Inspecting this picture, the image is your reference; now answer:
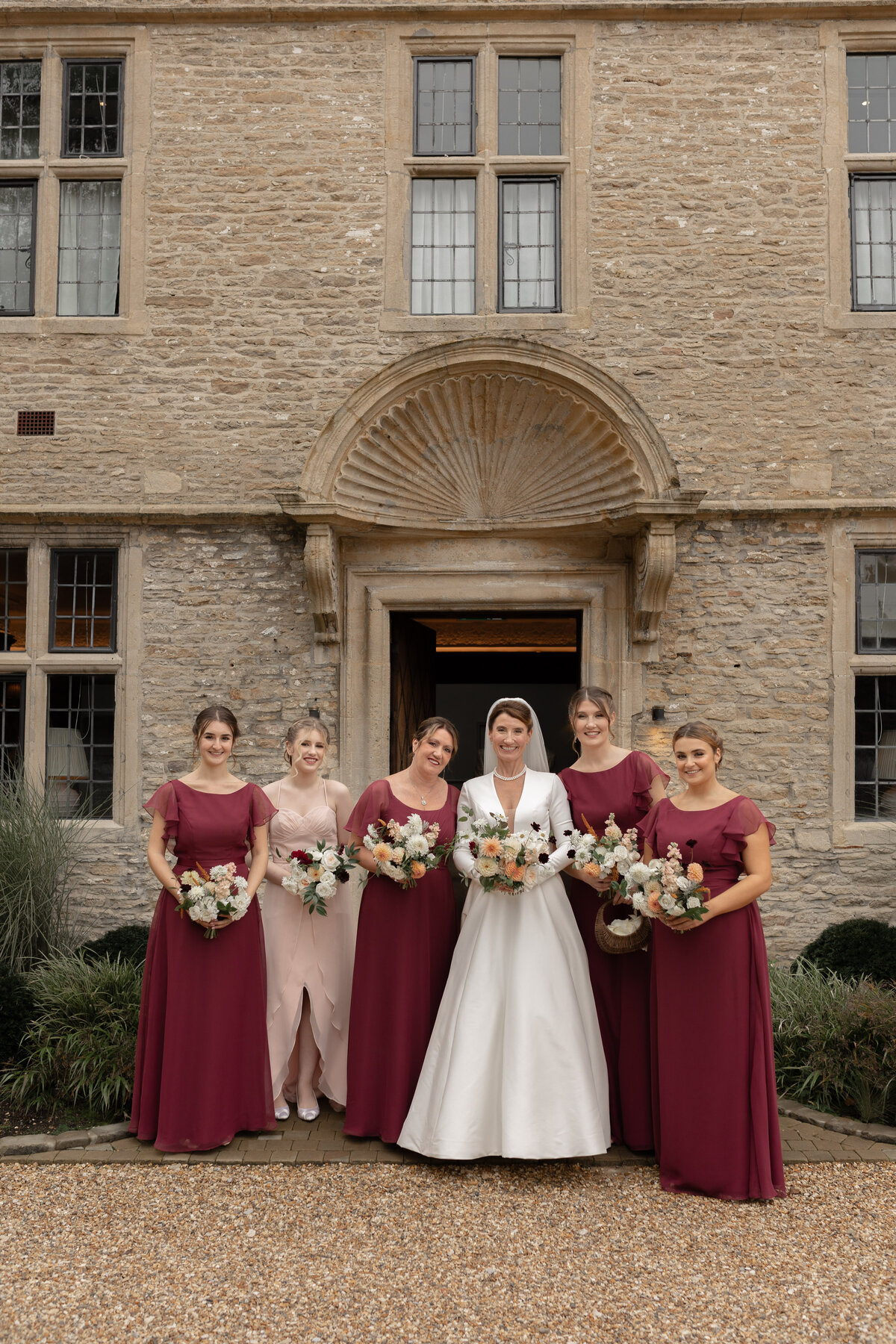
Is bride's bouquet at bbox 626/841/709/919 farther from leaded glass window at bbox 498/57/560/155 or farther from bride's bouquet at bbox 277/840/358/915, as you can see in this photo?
leaded glass window at bbox 498/57/560/155

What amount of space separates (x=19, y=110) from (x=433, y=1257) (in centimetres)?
845

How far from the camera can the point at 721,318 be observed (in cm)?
709

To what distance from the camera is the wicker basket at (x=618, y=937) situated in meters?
4.11

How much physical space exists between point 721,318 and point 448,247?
2.17 m

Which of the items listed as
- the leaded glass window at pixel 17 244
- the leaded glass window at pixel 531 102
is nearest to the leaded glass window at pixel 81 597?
the leaded glass window at pixel 17 244

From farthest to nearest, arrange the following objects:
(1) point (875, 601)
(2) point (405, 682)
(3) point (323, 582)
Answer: (2) point (405, 682), (1) point (875, 601), (3) point (323, 582)

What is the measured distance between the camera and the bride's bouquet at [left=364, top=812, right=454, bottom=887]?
4137 millimetres

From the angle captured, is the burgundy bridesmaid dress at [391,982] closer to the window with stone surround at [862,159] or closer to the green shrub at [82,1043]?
the green shrub at [82,1043]

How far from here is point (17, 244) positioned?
7566mm

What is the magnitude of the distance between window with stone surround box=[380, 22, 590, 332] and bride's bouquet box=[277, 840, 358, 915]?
4.45 m

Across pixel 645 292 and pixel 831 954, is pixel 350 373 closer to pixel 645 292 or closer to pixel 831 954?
pixel 645 292

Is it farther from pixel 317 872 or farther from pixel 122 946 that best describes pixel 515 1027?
pixel 122 946

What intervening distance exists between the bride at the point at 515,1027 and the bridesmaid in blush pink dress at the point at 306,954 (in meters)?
0.77

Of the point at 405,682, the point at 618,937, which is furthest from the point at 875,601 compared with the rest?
the point at 618,937
